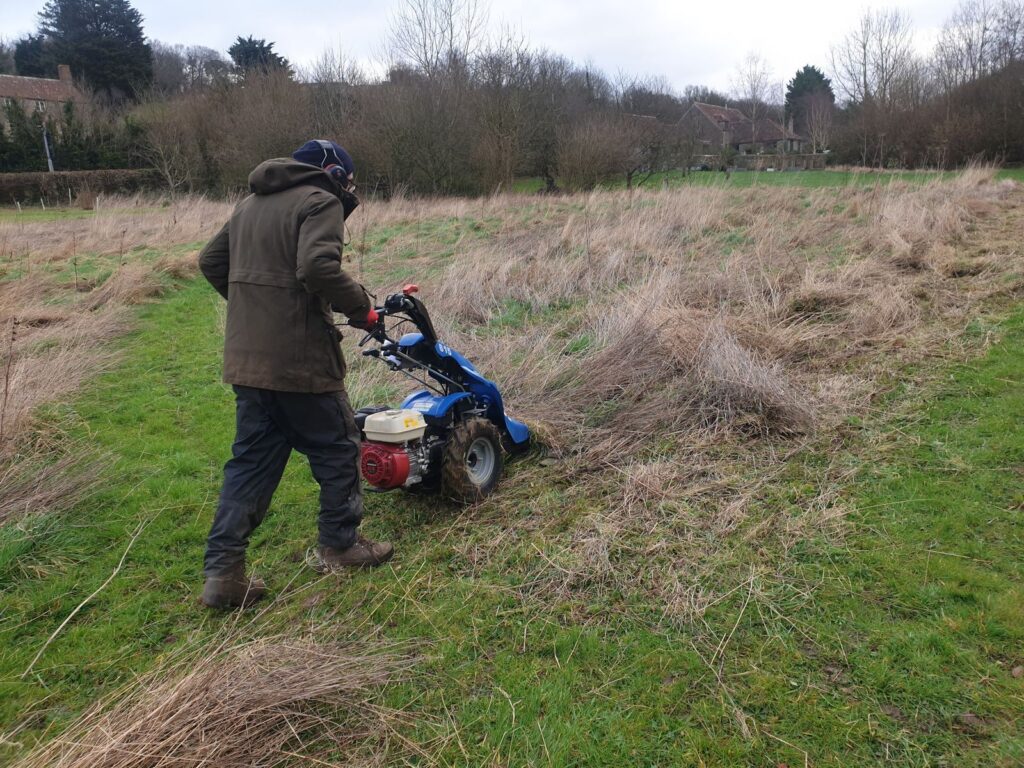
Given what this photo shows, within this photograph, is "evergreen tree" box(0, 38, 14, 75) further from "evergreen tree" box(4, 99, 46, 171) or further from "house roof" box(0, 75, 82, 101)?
"evergreen tree" box(4, 99, 46, 171)

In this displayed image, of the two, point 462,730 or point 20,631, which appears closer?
point 462,730

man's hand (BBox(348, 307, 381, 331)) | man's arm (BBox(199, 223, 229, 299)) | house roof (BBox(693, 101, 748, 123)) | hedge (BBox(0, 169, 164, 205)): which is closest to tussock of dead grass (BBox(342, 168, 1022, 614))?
man's hand (BBox(348, 307, 381, 331))

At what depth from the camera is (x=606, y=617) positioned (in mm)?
3273

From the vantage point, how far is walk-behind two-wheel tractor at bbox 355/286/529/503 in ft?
12.9

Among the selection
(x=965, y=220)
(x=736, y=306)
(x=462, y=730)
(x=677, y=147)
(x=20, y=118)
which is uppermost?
(x=20, y=118)

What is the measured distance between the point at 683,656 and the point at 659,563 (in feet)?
2.23

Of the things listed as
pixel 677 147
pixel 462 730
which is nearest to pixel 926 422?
pixel 462 730

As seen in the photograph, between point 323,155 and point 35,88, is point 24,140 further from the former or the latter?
point 323,155

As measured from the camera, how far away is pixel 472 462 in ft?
14.7

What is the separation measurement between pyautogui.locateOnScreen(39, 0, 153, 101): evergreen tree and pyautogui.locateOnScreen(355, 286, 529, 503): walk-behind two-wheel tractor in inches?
1992

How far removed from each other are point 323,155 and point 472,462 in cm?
196

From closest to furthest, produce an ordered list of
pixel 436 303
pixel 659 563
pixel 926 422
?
pixel 659 563
pixel 926 422
pixel 436 303

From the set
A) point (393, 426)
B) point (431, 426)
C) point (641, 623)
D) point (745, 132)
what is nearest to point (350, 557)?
point (393, 426)

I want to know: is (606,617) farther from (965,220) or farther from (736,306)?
(965,220)
